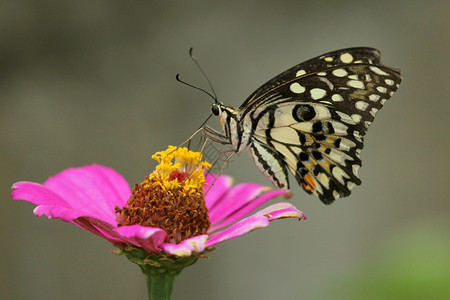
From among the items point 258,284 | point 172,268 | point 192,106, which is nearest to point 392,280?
point 172,268

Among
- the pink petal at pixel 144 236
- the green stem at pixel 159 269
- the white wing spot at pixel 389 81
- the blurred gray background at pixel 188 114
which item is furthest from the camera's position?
the blurred gray background at pixel 188 114

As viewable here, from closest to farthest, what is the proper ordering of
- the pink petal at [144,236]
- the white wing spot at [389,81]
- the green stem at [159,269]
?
the pink petal at [144,236] → the green stem at [159,269] → the white wing spot at [389,81]

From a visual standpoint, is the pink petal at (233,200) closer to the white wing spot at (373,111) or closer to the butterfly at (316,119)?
the butterfly at (316,119)

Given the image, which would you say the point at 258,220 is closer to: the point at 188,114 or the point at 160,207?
the point at 160,207

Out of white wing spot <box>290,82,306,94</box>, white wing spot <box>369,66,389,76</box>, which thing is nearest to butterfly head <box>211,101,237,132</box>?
white wing spot <box>290,82,306,94</box>

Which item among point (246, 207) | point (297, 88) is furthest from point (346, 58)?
point (246, 207)

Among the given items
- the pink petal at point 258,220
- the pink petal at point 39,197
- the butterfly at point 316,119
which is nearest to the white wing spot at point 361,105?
the butterfly at point 316,119

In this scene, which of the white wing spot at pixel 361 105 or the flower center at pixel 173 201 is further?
the white wing spot at pixel 361 105

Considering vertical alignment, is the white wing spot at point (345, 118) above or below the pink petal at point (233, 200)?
above

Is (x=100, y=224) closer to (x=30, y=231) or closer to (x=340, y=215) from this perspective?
(x=30, y=231)
